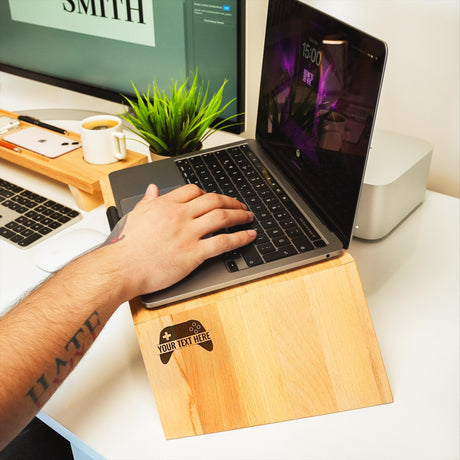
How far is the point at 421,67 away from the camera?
0.84m

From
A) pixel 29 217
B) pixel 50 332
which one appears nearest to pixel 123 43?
pixel 29 217

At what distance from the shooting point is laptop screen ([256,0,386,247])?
510 millimetres

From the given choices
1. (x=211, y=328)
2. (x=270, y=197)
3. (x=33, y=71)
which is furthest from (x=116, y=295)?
(x=33, y=71)

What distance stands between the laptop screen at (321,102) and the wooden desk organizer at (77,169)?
1.02 feet

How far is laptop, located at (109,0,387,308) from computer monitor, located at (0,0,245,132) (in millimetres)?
106

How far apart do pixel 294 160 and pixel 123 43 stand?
50 cm

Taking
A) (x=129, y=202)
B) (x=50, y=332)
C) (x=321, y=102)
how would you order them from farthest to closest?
(x=129, y=202)
(x=321, y=102)
(x=50, y=332)

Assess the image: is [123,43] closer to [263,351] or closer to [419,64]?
[419,64]

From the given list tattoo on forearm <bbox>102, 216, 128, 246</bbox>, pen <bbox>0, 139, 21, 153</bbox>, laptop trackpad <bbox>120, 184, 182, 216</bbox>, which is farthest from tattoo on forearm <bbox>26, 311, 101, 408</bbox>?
pen <bbox>0, 139, 21, 153</bbox>

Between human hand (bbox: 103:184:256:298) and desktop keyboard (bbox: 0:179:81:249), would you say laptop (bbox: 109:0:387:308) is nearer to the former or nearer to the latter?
human hand (bbox: 103:184:256:298)

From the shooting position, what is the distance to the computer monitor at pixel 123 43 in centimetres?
85

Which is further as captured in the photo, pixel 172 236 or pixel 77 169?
pixel 77 169

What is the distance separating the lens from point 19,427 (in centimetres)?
47

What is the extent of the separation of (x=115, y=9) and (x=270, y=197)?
21.7 inches
